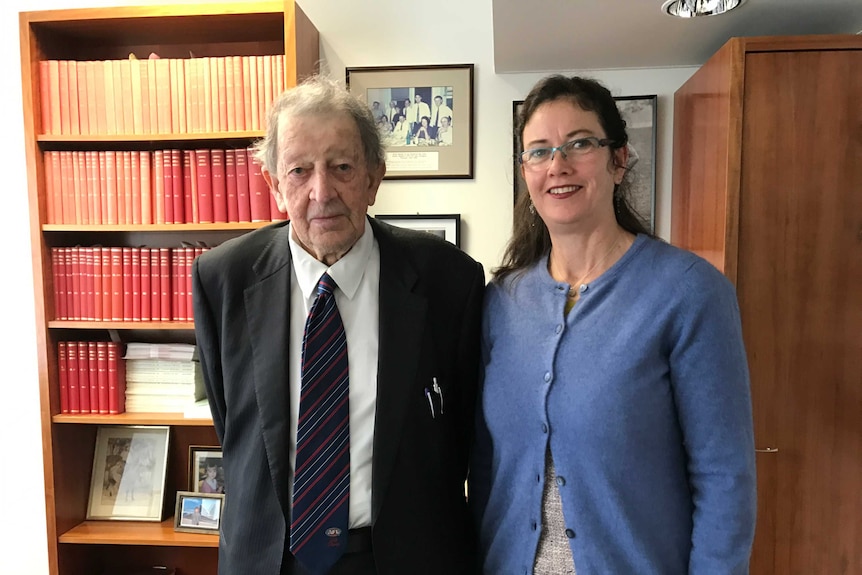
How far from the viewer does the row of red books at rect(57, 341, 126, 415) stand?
6.81ft

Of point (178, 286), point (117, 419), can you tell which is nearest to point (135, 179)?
point (178, 286)

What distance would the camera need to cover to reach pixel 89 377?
6.84ft

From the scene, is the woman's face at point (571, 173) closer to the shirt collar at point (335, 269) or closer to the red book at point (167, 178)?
the shirt collar at point (335, 269)

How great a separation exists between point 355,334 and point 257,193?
3.29 feet

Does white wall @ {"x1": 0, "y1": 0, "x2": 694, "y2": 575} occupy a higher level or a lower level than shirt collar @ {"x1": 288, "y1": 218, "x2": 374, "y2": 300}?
higher

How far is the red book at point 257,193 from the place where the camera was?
199 centimetres

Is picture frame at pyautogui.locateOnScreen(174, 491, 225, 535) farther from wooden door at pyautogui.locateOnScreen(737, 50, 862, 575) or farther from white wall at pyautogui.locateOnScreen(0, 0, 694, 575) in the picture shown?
wooden door at pyautogui.locateOnScreen(737, 50, 862, 575)

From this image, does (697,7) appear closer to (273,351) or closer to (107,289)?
(273,351)

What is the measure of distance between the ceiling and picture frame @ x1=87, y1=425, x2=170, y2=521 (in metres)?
1.91

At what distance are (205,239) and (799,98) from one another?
203cm

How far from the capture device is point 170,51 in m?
2.22

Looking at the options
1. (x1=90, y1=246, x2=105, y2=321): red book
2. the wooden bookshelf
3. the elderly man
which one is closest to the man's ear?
the elderly man

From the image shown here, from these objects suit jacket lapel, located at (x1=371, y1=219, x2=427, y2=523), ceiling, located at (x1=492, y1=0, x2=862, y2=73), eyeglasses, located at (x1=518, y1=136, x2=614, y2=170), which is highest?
ceiling, located at (x1=492, y1=0, x2=862, y2=73)

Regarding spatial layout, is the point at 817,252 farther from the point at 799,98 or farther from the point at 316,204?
the point at 316,204
